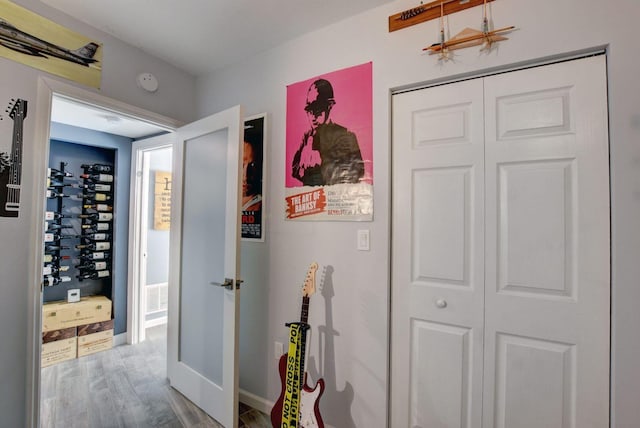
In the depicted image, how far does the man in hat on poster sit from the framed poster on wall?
318mm

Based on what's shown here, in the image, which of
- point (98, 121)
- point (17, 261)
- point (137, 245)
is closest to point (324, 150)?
point (17, 261)

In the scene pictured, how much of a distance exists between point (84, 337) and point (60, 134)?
2.06 m

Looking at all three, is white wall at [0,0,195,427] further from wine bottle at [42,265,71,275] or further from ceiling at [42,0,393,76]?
wine bottle at [42,265,71,275]

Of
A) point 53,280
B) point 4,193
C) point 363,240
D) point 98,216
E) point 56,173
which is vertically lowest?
point 53,280

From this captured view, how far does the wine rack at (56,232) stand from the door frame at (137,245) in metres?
0.56

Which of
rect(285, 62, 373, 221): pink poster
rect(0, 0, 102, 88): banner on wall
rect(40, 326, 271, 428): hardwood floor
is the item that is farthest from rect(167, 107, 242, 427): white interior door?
rect(0, 0, 102, 88): banner on wall

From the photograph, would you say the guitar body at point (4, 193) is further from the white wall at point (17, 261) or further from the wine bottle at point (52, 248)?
the wine bottle at point (52, 248)

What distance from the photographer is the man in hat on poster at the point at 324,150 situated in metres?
1.72

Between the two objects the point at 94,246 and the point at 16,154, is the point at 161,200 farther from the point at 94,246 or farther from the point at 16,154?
the point at 16,154

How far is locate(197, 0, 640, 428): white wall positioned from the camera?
1131 mm

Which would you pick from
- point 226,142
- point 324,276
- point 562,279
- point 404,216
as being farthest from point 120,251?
point 562,279

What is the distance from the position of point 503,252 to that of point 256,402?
1886 millimetres

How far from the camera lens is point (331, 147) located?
70.2 inches

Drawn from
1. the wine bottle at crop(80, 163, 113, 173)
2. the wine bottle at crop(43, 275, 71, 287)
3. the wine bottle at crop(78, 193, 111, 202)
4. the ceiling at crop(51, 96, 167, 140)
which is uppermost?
the ceiling at crop(51, 96, 167, 140)
